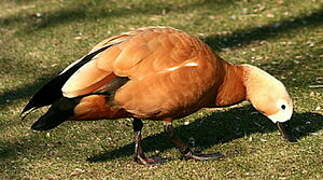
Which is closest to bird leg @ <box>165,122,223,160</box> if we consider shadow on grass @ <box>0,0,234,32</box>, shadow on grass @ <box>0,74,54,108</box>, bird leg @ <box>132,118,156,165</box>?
bird leg @ <box>132,118,156,165</box>

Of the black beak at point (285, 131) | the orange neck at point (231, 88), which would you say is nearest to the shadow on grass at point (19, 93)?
the orange neck at point (231, 88)

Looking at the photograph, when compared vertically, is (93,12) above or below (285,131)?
below

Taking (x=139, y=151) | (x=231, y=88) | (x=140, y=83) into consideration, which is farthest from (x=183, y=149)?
(x=140, y=83)

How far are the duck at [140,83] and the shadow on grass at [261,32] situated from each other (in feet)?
10.6

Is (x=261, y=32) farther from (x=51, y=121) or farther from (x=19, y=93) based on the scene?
(x=51, y=121)

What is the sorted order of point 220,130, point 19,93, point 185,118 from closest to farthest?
1. point 220,130
2. point 185,118
3. point 19,93

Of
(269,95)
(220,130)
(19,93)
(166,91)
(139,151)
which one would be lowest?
(19,93)

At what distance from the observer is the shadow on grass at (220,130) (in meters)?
5.50

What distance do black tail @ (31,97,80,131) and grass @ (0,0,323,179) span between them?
487 millimetres

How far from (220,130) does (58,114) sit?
1558mm

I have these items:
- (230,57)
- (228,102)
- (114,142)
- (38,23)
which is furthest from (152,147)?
(38,23)

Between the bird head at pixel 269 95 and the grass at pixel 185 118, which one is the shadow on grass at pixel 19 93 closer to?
the grass at pixel 185 118

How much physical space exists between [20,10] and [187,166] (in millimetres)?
5569

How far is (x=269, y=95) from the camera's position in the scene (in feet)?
16.6
